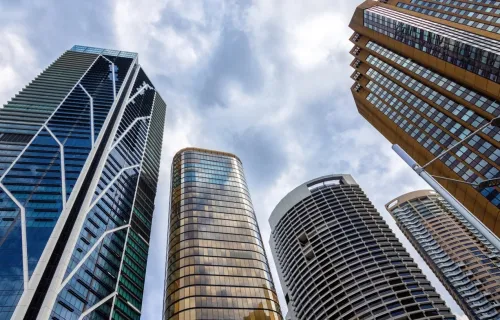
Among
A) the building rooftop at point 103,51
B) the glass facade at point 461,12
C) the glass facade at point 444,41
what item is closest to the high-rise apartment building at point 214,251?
the glass facade at point 444,41

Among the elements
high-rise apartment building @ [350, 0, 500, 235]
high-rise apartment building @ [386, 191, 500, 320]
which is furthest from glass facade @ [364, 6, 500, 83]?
high-rise apartment building @ [386, 191, 500, 320]

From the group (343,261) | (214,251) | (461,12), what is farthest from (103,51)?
(461,12)

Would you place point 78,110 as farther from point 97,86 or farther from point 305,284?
point 305,284

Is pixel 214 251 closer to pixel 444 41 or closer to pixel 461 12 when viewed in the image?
pixel 444 41

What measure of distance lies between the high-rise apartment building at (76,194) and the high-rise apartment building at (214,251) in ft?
57.8

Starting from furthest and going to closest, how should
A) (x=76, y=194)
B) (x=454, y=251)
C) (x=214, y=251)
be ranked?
(x=454, y=251)
(x=76, y=194)
(x=214, y=251)

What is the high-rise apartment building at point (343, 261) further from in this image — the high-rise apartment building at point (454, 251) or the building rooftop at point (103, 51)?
the building rooftop at point (103, 51)

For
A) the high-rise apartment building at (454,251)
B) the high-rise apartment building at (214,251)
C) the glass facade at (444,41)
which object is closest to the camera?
the glass facade at (444,41)

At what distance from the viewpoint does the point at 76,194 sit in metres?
91.2

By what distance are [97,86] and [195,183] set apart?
231ft

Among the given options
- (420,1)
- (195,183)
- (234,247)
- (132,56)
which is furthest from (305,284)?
(132,56)

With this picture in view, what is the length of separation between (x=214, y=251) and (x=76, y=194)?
4016 cm

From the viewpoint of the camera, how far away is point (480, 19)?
86375mm

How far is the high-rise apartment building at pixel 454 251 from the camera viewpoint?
136625 mm
